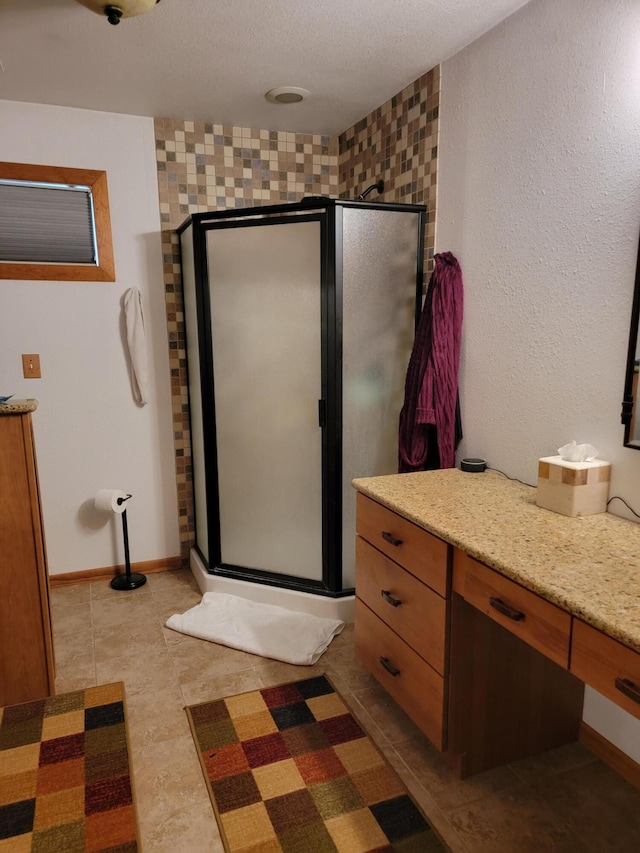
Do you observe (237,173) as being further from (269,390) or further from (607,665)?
(607,665)

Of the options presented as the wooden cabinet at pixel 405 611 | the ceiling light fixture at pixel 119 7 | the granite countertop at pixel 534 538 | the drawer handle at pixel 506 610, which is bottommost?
the wooden cabinet at pixel 405 611

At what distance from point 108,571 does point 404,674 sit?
6.36ft

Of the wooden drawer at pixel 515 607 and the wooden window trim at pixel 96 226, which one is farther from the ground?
the wooden window trim at pixel 96 226

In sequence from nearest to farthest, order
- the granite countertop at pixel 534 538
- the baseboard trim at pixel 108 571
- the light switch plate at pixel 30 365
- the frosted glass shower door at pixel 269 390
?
the granite countertop at pixel 534 538 < the frosted glass shower door at pixel 269 390 < the light switch plate at pixel 30 365 < the baseboard trim at pixel 108 571

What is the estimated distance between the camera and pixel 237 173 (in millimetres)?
2953

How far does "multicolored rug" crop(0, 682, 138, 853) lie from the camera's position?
58.1 inches

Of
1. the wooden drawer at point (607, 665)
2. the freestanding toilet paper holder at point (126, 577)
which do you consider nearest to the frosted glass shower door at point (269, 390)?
the freestanding toilet paper holder at point (126, 577)

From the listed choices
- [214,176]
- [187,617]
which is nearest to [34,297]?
[214,176]

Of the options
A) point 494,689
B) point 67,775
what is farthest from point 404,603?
point 67,775

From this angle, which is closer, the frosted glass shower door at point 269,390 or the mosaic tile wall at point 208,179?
the frosted glass shower door at point 269,390

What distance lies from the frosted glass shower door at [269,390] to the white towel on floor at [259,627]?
21 cm

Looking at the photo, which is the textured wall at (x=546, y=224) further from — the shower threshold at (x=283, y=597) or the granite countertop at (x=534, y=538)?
the shower threshold at (x=283, y=597)

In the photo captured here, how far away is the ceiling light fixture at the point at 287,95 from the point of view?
244cm

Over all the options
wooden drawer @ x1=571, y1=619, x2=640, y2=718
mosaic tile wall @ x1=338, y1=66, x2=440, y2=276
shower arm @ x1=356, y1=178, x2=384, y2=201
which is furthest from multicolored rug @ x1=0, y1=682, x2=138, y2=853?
shower arm @ x1=356, y1=178, x2=384, y2=201
